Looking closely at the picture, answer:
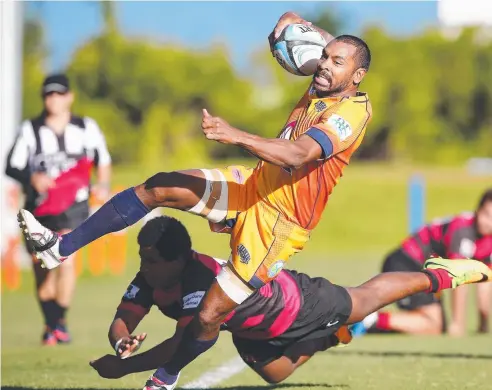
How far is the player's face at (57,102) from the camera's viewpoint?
9.66 meters

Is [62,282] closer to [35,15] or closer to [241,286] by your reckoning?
[241,286]

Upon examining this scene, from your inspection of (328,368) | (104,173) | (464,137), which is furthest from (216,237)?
(464,137)

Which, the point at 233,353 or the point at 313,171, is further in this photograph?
the point at 233,353

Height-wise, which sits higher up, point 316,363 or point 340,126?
point 340,126

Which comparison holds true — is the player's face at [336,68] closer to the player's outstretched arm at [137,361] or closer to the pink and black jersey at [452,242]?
the player's outstretched arm at [137,361]

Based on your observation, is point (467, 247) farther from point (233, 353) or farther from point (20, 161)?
point (20, 161)

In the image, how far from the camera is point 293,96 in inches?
1671

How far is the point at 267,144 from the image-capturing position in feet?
16.9

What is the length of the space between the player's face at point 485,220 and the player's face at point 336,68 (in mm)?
4519

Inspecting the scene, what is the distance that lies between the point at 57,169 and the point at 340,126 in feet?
15.6

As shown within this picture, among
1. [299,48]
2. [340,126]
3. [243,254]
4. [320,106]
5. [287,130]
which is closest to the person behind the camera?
[340,126]

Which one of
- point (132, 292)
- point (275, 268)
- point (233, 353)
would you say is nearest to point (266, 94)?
point (233, 353)

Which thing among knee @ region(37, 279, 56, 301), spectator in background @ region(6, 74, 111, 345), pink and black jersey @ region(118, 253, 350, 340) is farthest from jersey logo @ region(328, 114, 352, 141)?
knee @ region(37, 279, 56, 301)

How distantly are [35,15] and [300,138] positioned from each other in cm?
2759
